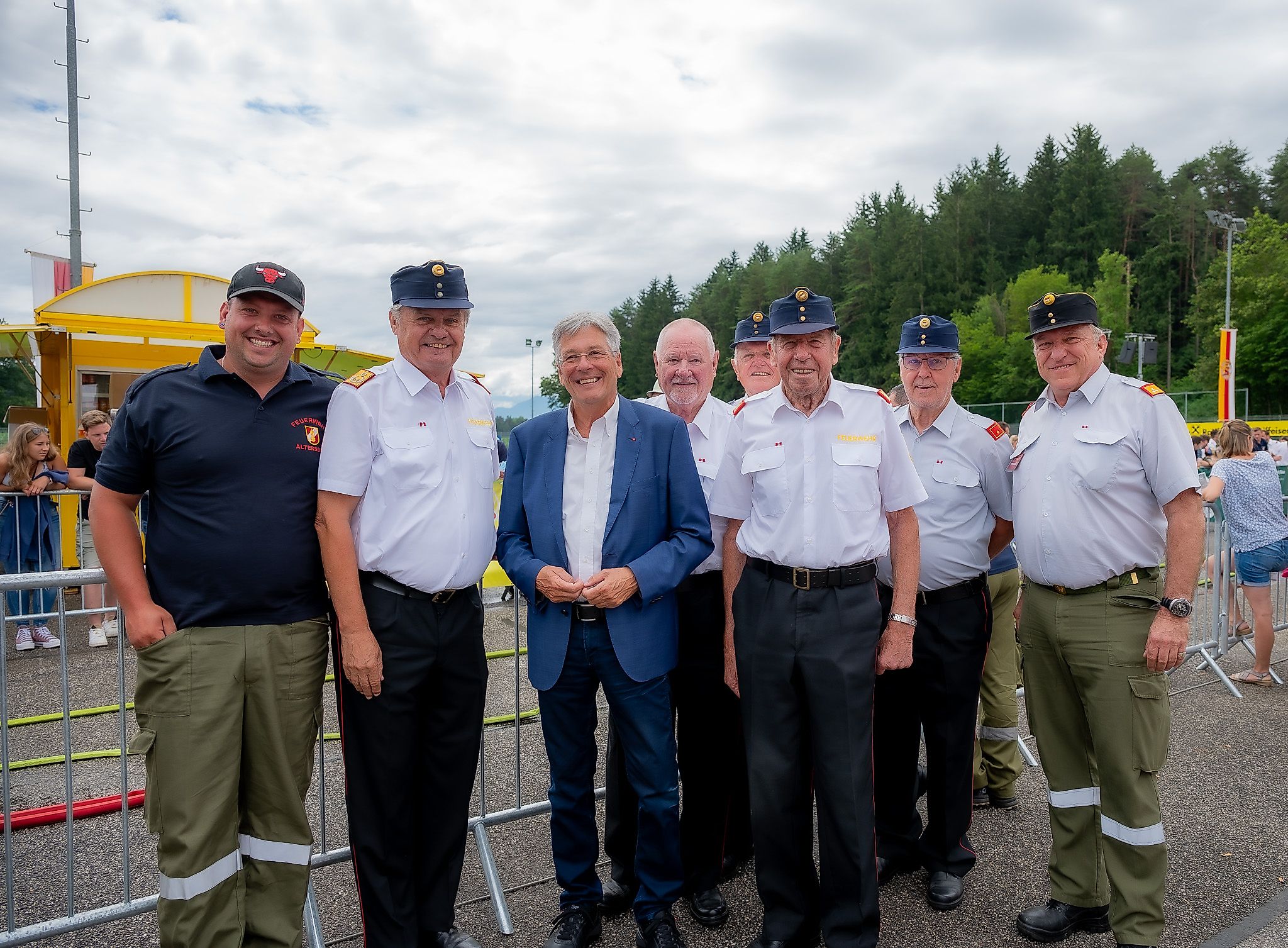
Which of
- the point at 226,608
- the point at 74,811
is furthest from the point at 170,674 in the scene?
the point at 74,811

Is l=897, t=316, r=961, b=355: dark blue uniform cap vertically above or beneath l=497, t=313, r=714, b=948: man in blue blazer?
above

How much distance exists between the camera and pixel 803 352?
3.12 meters

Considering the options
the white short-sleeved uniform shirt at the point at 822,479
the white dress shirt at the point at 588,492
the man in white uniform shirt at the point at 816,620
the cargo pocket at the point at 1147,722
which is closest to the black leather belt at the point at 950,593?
the man in white uniform shirt at the point at 816,620

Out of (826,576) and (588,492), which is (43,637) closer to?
(588,492)

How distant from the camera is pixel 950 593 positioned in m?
3.54

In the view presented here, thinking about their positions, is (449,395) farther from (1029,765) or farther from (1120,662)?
(1029,765)

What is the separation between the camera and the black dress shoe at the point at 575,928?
3.05m

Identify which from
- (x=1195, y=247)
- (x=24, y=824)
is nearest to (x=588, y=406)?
(x=24, y=824)

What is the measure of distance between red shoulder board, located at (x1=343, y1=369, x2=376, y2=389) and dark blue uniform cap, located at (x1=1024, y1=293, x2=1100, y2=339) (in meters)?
2.51

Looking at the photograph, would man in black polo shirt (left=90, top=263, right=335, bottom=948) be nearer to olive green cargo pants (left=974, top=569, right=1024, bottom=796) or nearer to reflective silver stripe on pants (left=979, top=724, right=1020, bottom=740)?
olive green cargo pants (left=974, top=569, right=1024, bottom=796)

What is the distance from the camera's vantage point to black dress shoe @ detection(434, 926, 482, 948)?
3.01 metres

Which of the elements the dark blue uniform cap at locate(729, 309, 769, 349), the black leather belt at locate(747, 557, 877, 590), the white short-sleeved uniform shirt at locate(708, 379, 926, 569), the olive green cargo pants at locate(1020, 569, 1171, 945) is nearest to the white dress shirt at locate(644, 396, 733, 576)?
the white short-sleeved uniform shirt at locate(708, 379, 926, 569)

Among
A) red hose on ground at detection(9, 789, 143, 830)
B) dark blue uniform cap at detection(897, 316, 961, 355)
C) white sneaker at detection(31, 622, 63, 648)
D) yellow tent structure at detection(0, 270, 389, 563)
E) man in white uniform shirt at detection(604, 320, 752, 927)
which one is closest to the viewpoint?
man in white uniform shirt at detection(604, 320, 752, 927)

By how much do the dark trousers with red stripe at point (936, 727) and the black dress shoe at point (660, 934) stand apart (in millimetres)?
1115
